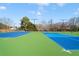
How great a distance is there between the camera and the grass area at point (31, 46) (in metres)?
2.58

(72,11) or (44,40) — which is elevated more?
→ (72,11)

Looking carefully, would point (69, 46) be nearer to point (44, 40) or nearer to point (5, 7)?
point (44, 40)

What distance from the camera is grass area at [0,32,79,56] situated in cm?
258

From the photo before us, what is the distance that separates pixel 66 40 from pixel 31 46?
16.0 inches

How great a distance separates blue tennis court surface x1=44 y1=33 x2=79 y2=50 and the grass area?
0.04 meters

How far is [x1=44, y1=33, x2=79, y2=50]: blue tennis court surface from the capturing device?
2.59m

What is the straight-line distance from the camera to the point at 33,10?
2.58 metres

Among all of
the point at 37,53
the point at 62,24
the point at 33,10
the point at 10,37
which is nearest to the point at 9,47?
the point at 10,37

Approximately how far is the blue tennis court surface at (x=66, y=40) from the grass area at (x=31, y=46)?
0.15 feet

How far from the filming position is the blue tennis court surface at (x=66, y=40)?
2588 millimetres

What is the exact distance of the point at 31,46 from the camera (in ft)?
8.54

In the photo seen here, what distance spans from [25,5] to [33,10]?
0.11 m

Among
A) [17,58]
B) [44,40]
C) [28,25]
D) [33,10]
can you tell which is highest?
[33,10]

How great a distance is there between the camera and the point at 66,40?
261cm
